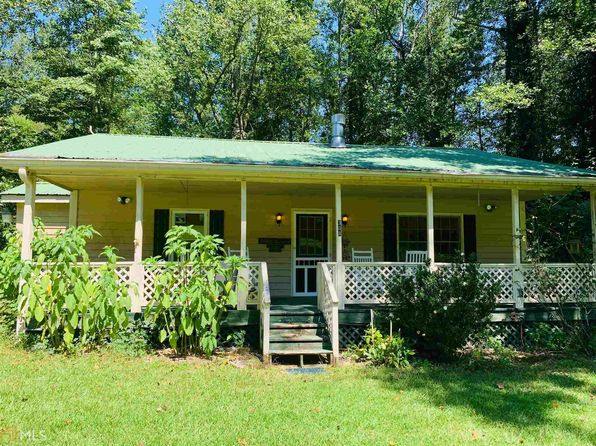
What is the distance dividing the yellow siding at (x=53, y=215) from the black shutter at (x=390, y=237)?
9132 millimetres

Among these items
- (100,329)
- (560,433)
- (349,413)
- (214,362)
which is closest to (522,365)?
(560,433)

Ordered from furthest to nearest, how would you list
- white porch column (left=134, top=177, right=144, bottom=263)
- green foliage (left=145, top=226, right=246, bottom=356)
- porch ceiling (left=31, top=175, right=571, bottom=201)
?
porch ceiling (left=31, top=175, right=571, bottom=201), white porch column (left=134, top=177, right=144, bottom=263), green foliage (left=145, top=226, right=246, bottom=356)

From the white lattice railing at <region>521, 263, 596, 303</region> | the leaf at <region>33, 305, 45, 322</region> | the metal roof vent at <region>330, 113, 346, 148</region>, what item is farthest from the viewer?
the metal roof vent at <region>330, 113, 346, 148</region>

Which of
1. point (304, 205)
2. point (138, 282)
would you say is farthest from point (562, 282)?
point (138, 282)

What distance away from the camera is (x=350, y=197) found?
11.0 meters

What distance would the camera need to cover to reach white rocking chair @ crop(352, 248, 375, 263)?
10413mm

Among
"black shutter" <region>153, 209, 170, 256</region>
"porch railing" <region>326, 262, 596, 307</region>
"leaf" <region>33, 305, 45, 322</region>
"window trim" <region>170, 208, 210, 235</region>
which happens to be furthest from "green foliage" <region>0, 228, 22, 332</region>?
"porch railing" <region>326, 262, 596, 307</region>

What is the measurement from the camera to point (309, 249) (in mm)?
10703

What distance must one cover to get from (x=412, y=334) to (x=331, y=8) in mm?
20184

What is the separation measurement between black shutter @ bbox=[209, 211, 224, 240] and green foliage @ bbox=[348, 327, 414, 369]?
444cm

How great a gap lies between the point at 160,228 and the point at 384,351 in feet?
19.5

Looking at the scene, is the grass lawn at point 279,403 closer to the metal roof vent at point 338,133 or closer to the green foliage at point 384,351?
the green foliage at point 384,351

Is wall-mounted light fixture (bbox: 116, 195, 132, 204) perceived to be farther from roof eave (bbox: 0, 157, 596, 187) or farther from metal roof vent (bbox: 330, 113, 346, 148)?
metal roof vent (bbox: 330, 113, 346, 148)

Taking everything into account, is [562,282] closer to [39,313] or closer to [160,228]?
[160,228]
